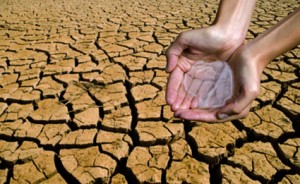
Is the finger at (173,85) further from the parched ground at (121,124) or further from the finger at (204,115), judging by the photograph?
the parched ground at (121,124)

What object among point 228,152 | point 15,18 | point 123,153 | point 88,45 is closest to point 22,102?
point 123,153

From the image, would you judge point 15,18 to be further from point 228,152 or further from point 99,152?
point 228,152

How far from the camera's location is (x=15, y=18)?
3998 mm

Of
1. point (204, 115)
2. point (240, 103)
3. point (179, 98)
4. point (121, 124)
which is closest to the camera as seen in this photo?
point (240, 103)

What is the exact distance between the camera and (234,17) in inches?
56.2

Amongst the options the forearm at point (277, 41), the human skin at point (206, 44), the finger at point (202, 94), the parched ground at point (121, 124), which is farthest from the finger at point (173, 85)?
the forearm at point (277, 41)

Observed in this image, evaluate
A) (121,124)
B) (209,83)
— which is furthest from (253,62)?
(121,124)

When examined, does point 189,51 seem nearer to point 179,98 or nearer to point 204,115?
point 179,98

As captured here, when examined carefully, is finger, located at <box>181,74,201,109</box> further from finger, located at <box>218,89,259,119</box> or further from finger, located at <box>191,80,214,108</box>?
finger, located at <box>218,89,259,119</box>

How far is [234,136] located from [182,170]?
0.38 meters

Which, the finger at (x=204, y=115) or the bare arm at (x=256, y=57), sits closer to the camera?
the bare arm at (x=256, y=57)

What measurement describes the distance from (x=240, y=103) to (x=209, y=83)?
29 centimetres

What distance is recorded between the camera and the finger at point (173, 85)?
4.40ft

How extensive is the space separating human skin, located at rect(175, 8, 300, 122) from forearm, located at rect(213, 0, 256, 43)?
0.22 metres
